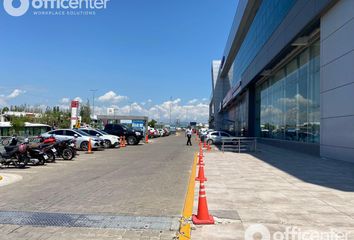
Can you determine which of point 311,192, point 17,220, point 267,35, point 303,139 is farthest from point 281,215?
point 267,35

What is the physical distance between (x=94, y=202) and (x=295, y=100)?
74.8ft

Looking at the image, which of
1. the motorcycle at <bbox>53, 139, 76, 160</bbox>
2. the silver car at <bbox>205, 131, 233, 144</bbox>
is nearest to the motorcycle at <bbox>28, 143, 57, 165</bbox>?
the motorcycle at <bbox>53, 139, 76, 160</bbox>

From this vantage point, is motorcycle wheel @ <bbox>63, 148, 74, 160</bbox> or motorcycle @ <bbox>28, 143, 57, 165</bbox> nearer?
motorcycle @ <bbox>28, 143, 57, 165</bbox>

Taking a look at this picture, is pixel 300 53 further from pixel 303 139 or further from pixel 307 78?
pixel 303 139

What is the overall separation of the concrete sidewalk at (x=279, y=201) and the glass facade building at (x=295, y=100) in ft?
30.8

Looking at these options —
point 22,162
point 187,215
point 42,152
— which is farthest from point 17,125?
point 187,215

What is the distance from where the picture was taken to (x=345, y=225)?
670 centimetres

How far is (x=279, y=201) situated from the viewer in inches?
346

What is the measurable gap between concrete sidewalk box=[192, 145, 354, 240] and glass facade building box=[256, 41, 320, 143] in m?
9.39

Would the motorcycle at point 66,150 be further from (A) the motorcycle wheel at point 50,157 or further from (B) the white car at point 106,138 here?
(B) the white car at point 106,138

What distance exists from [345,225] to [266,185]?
14.8ft

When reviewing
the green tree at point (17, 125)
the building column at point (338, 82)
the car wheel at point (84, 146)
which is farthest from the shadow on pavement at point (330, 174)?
the green tree at point (17, 125)

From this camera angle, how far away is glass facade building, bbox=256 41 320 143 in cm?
2308

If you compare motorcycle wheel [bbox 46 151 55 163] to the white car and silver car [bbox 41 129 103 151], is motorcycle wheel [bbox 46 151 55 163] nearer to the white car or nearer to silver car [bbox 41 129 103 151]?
silver car [bbox 41 129 103 151]
